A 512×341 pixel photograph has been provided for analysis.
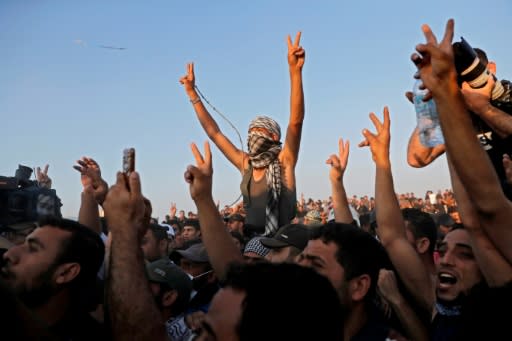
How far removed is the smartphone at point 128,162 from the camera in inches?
102

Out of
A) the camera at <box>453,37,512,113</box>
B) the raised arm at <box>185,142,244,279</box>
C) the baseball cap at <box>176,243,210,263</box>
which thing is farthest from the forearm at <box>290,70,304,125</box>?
the camera at <box>453,37,512,113</box>

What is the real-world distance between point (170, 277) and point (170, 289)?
0.28 feet

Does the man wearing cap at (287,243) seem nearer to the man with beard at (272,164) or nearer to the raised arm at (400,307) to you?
the man with beard at (272,164)

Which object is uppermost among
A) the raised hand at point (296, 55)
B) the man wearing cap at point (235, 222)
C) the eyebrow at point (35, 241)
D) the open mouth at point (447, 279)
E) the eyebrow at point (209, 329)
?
the raised hand at point (296, 55)

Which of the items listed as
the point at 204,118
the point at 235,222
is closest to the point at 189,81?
the point at 204,118

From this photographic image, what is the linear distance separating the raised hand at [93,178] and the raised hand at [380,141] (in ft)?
6.16

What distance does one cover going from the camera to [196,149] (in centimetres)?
329

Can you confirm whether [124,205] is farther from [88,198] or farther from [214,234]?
[88,198]

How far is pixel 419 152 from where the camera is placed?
3.54m

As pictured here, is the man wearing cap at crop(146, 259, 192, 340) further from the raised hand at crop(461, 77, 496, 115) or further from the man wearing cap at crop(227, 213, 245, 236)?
the man wearing cap at crop(227, 213, 245, 236)

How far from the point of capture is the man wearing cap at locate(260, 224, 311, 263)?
3754 millimetres

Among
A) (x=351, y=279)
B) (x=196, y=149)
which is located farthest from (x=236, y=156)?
(x=351, y=279)

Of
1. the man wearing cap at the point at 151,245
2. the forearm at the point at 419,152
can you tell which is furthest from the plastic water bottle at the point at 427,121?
the man wearing cap at the point at 151,245

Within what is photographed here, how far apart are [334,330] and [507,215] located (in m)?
Result: 0.89
